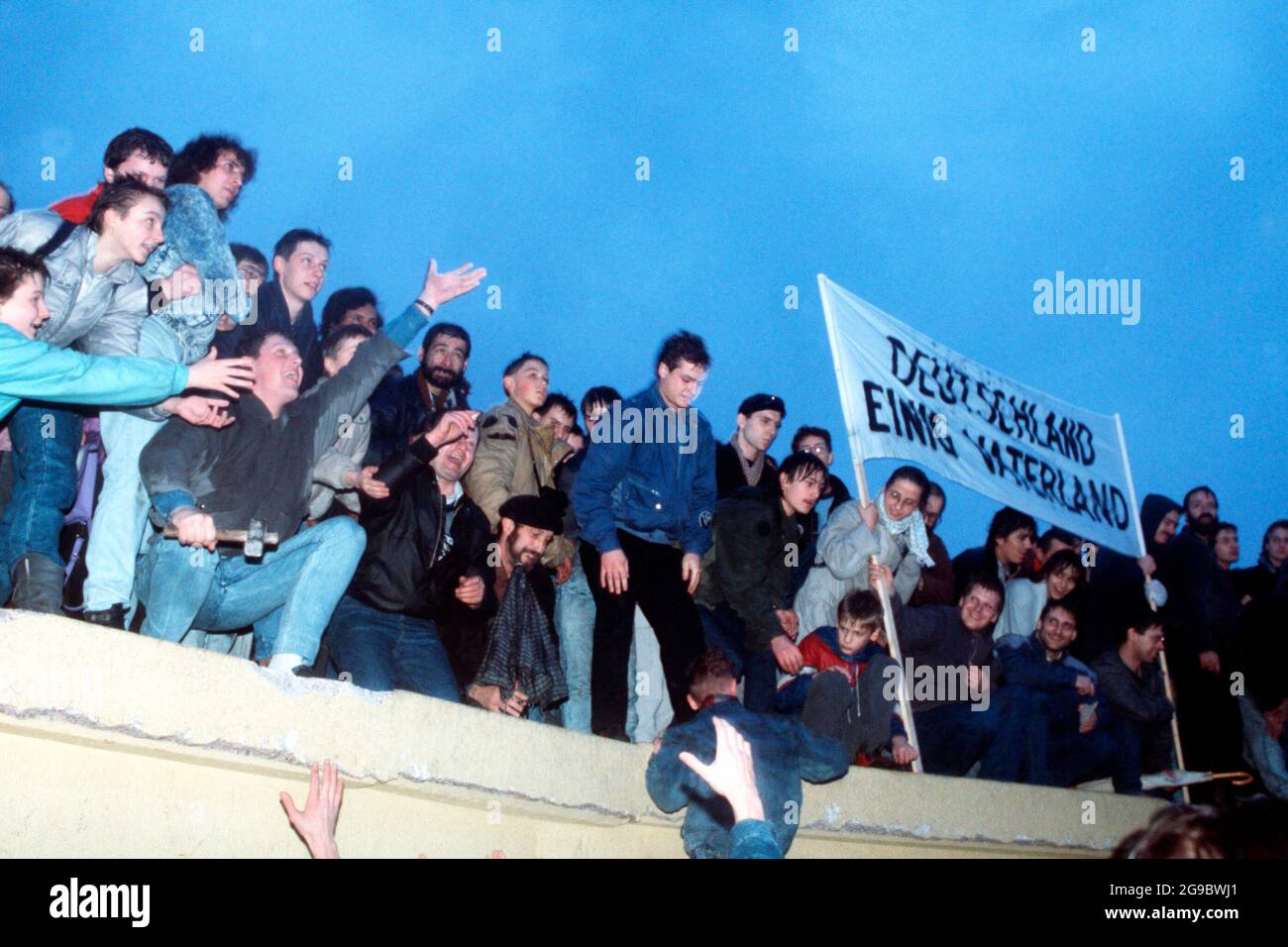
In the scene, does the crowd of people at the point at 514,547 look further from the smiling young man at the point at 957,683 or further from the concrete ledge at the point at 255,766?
the concrete ledge at the point at 255,766

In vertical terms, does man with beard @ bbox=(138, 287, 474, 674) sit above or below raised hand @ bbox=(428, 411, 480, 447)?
below

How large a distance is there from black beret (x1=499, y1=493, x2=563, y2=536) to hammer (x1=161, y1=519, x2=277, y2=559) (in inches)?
53.9

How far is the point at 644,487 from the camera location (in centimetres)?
714

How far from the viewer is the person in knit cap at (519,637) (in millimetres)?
6227

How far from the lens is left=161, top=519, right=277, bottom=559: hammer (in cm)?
512

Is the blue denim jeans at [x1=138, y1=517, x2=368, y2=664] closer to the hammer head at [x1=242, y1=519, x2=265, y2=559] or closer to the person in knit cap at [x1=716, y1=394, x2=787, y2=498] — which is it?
the hammer head at [x1=242, y1=519, x2=265, y2=559]

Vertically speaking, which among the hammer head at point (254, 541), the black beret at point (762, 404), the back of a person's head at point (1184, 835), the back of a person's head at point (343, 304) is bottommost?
the back of a person's head at point (1184, 835)

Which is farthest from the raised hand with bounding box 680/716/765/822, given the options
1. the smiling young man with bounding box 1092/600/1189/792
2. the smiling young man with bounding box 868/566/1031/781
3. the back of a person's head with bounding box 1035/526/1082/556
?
the back of a person's head with bounding box 1035/526/1082/556

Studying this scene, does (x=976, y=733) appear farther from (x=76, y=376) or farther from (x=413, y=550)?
(x=76, y=376)

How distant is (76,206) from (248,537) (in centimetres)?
170

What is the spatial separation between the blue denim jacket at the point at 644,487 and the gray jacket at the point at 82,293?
2364 mm

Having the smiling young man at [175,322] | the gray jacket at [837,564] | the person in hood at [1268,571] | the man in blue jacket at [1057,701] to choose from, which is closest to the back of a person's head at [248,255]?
the smiling young man at [175,322]
